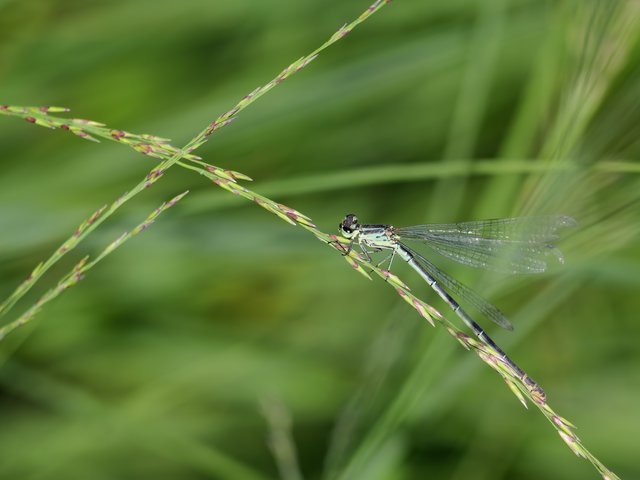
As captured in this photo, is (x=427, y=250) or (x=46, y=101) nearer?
(x=427, y=250)

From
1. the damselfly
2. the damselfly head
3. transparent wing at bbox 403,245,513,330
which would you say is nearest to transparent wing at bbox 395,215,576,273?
the damselfly

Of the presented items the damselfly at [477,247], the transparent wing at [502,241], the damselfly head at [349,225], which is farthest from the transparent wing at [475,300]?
the damselfly head at [349,225]

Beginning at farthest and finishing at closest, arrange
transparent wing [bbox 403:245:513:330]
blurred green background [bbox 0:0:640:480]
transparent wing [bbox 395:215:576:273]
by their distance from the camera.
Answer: blurred green background [bbox 0:0:640:480], transparent wing [bbox 403:245:513:330], transparent wing [bbox 395:215:576:273]

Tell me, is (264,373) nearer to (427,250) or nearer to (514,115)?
(427,250)

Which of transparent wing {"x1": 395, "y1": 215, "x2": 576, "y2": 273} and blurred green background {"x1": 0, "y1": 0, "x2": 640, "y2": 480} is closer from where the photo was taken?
transparent wing {"x1": 395, "y1": 215, "x2": 576, "y2": 273}

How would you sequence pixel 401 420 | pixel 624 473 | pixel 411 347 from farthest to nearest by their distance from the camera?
pixel 624 473, pixel 411 347, pixel 401 420

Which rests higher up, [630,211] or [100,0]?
[100,0]

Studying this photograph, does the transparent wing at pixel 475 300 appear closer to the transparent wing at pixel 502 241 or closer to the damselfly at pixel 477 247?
the damselfly at pixel 477 247

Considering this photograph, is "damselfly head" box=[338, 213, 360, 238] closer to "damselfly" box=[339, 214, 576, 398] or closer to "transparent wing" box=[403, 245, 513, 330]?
"damselfly" box=[339, 214, 576, 398]

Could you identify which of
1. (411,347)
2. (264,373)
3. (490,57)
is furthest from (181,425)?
(490,57)
